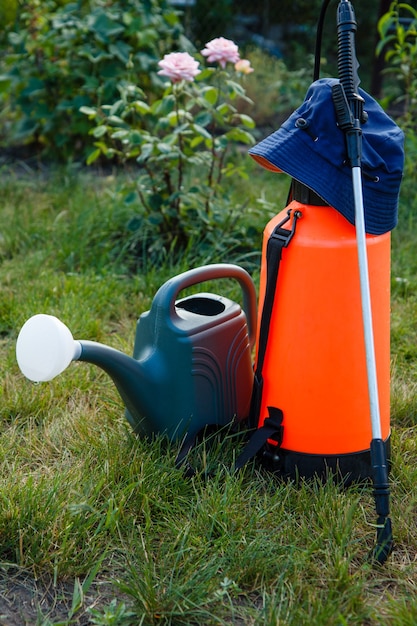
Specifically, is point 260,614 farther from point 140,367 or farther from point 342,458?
point 140,367

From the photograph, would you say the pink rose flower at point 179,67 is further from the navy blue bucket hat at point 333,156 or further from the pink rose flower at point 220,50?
the navy blue bucket hat at point 333,156

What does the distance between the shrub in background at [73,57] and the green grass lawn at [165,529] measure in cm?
220

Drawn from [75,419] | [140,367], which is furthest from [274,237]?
[75,419]

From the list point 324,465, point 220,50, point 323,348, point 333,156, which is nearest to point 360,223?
point 333,156

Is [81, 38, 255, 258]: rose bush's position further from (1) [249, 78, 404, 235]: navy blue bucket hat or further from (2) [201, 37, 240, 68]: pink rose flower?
(1) [249, 78, 404, 235]: navy blue bucket hat

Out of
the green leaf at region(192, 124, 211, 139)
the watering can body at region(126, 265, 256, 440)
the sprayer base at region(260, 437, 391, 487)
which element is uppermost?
the green leaf at region(192, 124, 211, 139)

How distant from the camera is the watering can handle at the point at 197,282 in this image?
1.73 meters

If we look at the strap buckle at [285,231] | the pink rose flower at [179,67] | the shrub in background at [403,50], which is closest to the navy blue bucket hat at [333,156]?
the strap buckle at [285,231]

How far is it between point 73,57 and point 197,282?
9.05 ft

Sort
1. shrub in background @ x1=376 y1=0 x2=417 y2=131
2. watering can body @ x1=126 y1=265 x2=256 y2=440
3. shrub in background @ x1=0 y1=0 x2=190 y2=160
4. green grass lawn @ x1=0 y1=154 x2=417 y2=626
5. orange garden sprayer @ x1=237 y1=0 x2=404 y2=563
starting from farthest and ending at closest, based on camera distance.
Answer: shrub in background @ x1=0 y1=0 x2=190 y2=160 < shrub in background @ x1=376 y1=0 x2=417 y2=131 < watering can body @ x1=126 y1=265 x2=256 y2=440 < orange garden sprayer @ x1=237 y1=0 x2=404 y2=563 < green grass lawn @ x1=0 y1=154 x2=417 y2=626

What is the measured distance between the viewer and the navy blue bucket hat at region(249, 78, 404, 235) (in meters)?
1.58

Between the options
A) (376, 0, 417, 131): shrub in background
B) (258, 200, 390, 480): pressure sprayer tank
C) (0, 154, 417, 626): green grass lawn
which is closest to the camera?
(0, 154, 417, 626): green grass lawn

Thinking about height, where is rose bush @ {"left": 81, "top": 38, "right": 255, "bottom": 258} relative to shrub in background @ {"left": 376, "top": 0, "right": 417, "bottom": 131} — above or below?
below

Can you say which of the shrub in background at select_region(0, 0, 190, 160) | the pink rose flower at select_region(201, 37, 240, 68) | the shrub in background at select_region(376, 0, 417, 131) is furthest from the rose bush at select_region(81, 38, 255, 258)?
Result: the shrub in background at select_region(0, 0, 190, 160)
